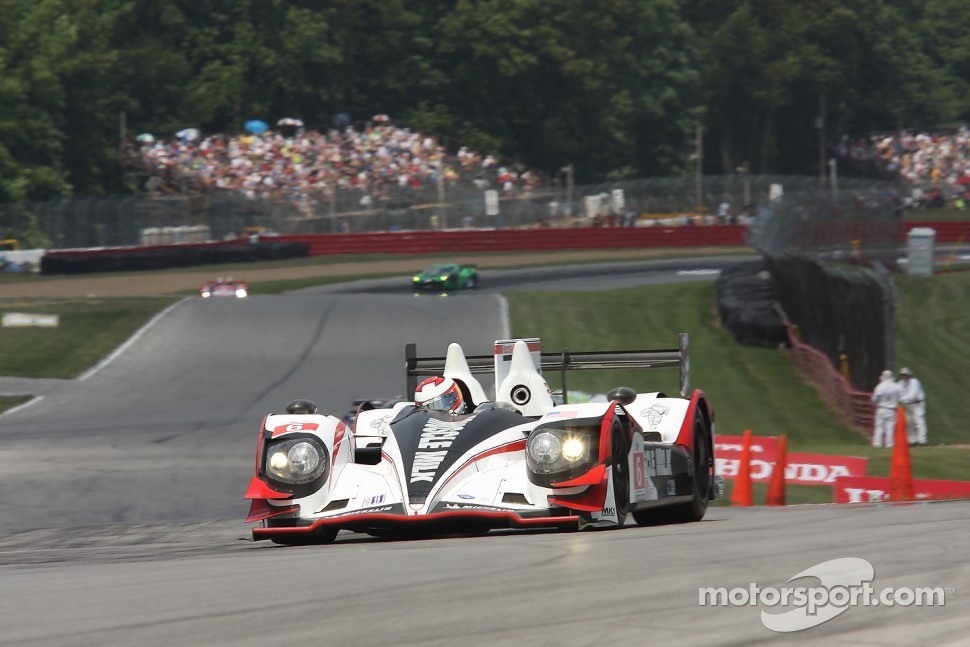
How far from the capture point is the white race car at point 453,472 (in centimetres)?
818

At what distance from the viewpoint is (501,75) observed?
83.8 m

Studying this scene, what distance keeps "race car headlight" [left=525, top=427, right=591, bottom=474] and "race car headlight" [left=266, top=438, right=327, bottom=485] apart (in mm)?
1219

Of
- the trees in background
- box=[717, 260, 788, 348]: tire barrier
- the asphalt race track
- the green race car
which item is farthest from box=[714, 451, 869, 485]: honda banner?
the trees in background

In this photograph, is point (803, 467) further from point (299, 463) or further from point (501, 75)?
point (501, 75)

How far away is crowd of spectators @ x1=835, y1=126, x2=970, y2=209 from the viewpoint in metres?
64.7

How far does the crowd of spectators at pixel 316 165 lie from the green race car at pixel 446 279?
33.0ft

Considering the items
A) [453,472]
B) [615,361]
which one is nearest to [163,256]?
[615,361]

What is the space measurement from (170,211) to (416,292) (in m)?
10.9

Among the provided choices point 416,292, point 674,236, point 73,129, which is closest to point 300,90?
point 73,129

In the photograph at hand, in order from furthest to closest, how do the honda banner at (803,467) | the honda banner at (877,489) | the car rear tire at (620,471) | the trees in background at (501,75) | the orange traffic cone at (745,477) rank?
the trees in background at (501,75)
the honda banner at (803,467)
the orange traffic cone at (745,477)
the honda banner at (877,489)
the car rear tire at (620,471)

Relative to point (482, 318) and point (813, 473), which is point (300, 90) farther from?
point (813, 473)

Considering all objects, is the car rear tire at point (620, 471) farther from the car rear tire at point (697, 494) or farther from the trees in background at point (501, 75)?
the trees in background at point (501, 75)

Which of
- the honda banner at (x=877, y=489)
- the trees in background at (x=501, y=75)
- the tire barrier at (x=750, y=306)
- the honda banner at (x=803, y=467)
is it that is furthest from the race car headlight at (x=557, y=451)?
the trees in background at (x=501, y=75)

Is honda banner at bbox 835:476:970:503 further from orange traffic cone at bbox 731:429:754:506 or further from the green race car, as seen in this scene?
the green race car
